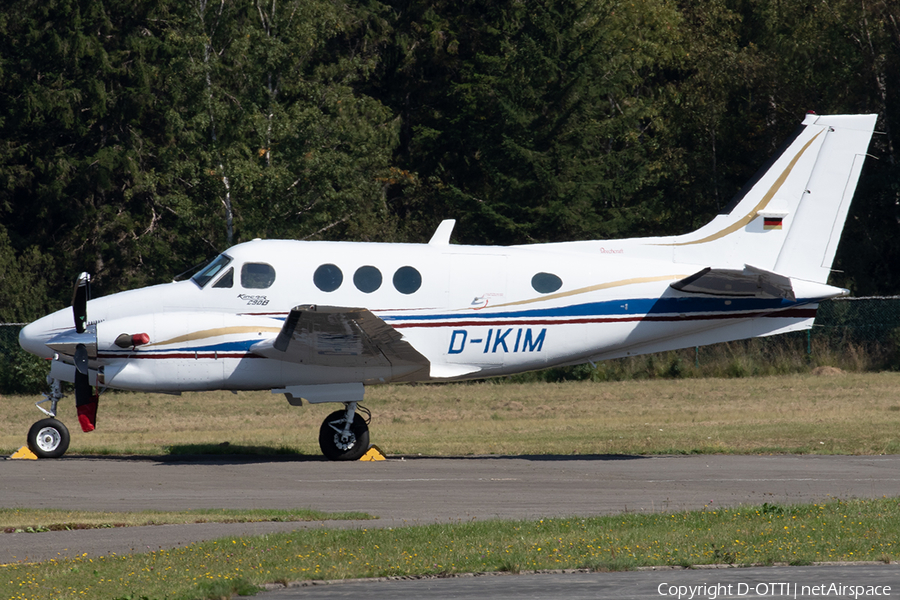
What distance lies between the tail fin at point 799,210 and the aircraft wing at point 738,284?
31.7 inches

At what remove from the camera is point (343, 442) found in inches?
655

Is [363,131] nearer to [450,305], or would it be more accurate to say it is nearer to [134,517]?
[450,305]

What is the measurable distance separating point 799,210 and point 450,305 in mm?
6094

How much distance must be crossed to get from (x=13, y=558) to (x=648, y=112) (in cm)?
3768

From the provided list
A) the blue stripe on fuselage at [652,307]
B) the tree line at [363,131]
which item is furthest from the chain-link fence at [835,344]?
the blue stripe on fuselage at [652,307]

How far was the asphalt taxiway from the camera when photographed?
10539 millimetres

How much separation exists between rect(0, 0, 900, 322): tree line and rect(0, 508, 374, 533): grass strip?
22.3 metres

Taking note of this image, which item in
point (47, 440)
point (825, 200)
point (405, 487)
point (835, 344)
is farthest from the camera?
point (835, 344)

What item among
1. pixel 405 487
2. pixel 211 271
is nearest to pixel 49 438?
pixel 211 271

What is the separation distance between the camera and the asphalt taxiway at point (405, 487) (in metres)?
10.5

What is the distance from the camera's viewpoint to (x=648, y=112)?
1704 inches

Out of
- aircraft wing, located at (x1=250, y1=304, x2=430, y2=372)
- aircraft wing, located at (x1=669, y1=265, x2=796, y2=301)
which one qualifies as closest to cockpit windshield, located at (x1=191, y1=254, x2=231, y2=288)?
aircraft wing, located at (x1=250, y1=304, x2=430, y2=372)

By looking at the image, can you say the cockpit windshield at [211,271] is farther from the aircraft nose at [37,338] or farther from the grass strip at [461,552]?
the grass strip at [461,552]

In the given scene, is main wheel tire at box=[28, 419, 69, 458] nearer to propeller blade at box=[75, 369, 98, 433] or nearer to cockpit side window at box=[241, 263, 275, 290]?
propeller blade at box=[75, 369, 98, 433]
